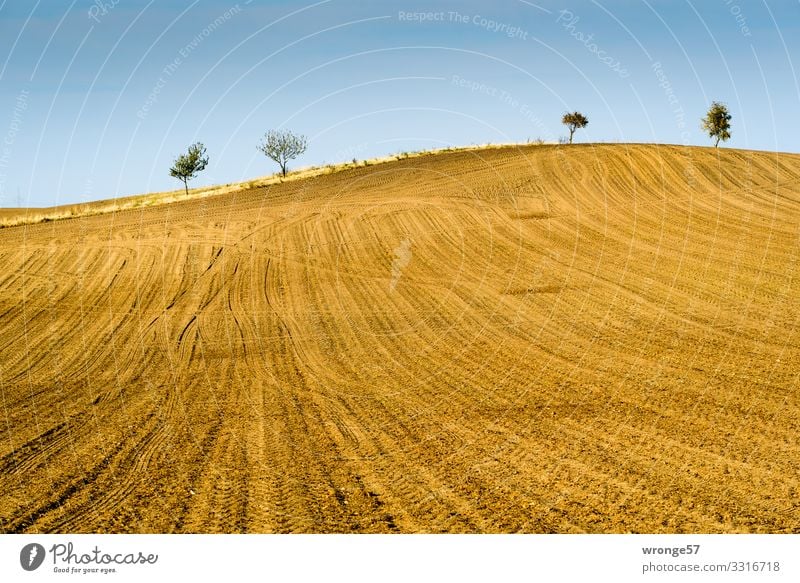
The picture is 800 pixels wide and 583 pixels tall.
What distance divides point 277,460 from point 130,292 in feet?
57.1

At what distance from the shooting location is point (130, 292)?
28.0m

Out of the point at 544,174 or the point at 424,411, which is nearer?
the point at 424,411

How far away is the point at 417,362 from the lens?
750 inches

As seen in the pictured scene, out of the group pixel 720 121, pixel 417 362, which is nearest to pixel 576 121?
pixel 720 121

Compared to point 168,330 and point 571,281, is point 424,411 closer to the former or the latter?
point 168,330
